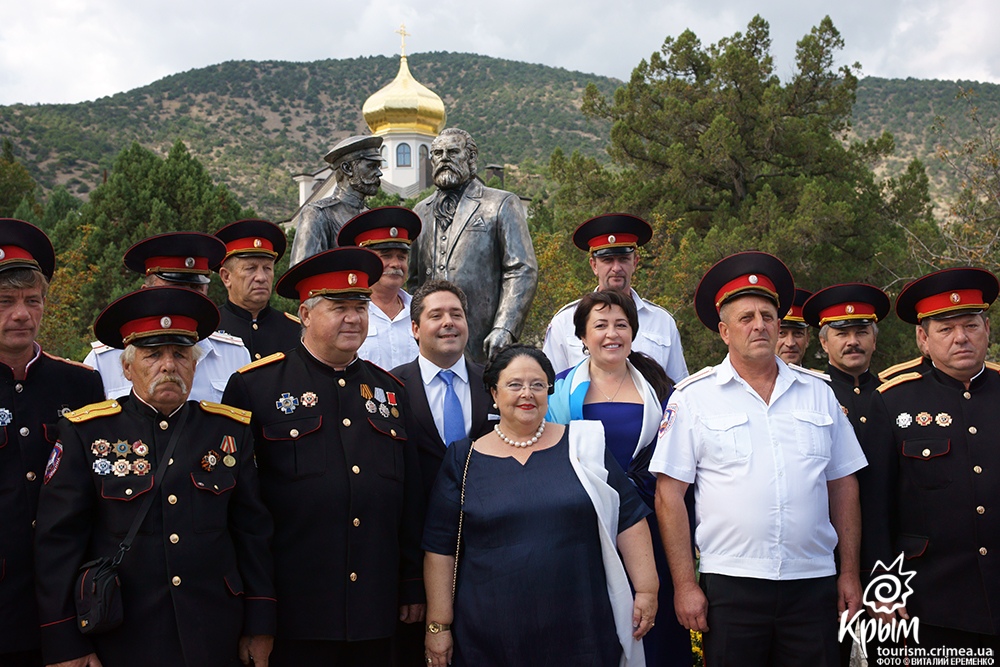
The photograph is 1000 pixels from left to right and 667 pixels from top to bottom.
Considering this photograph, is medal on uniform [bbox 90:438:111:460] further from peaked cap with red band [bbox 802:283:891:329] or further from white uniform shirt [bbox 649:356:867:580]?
peaked cap with red band [bbox 802:283:891:329]

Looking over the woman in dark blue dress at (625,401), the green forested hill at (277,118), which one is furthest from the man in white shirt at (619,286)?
the green forested hill at (277,118)

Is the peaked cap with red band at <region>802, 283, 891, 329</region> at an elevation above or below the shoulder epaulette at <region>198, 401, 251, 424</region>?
above

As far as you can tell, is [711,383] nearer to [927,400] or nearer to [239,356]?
[927,400]

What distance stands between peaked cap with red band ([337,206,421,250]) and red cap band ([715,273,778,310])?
2.04 meters

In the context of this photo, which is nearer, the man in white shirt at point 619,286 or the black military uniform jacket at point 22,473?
the black military uniform jacket at point 22,473

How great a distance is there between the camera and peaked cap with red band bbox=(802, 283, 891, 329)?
5.52m

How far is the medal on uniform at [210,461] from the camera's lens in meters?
3.57

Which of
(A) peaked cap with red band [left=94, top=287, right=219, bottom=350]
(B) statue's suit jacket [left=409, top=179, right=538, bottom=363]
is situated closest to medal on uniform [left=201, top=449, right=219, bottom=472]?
(A) peaked cap with red band [left=94, top=287, right=219, bottom=350]

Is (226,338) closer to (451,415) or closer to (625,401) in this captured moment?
(451,415)

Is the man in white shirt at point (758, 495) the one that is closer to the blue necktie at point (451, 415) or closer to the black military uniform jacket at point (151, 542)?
the blue necktie at point (451, 415)

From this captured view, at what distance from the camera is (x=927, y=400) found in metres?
4.32

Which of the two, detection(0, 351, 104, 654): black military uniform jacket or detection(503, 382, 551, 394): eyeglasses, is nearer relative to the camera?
detection(0, 351, 104, 654): black military uniform jacket

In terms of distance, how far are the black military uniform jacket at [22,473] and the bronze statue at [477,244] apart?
8.43 ft
